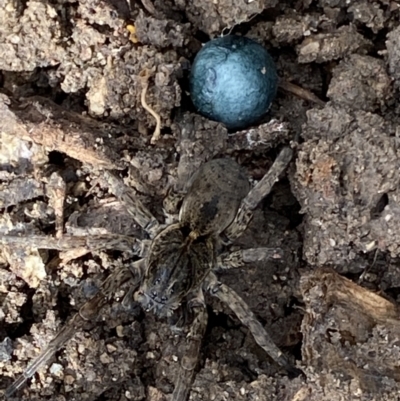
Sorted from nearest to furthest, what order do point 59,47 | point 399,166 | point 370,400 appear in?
point 370,400 → point 399,166 → point 59,47

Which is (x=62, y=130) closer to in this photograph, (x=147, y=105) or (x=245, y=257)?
(x=147, y=105)

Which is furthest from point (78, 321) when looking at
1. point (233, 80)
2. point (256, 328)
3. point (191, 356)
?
point (233, 80)

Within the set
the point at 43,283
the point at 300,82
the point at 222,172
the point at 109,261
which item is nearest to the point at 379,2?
the point at 300,82

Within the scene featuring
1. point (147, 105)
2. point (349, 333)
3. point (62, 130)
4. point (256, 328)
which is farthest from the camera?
point (147, 105)

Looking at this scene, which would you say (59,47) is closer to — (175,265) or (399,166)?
(175,265)

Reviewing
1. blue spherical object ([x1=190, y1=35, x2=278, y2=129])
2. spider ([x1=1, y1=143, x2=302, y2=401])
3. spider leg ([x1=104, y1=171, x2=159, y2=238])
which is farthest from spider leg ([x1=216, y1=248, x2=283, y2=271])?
blue spherical object ([x1=190, y1=35, x2=278, y2=129])

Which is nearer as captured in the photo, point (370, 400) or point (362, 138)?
point (370, 400)

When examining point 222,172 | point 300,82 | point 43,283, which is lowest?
point 43,283
